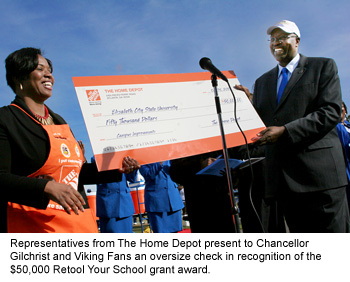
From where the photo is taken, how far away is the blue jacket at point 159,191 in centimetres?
599

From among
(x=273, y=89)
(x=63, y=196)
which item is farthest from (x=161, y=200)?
(x=63, y=196)

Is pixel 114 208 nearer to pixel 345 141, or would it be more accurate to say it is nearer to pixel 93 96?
pixel 93 96

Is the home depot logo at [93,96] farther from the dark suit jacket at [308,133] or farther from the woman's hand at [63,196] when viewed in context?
the dark suit jacket at [308,133]

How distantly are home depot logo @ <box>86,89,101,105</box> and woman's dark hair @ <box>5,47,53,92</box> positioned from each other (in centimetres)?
45

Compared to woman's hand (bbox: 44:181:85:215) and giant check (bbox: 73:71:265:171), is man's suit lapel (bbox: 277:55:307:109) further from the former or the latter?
woman's hand (bbox: 44:181:85:215)

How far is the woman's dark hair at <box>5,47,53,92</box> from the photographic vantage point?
7.45 ft

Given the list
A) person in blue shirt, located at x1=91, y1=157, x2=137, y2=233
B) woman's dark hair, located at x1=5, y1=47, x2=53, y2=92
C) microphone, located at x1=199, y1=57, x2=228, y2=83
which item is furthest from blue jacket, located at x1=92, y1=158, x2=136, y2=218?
microphone, located at x1=199, y1=57, x2=228, y2=83

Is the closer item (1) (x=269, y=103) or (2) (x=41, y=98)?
(2) (x=41, y=98)

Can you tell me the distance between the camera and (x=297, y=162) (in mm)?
2578

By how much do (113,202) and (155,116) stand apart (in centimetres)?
373

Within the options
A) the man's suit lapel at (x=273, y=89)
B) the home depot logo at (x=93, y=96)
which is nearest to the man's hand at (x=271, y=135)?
the man's suit lapel at (x=273, y=89)

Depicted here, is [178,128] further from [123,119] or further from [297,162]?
[297,162]
